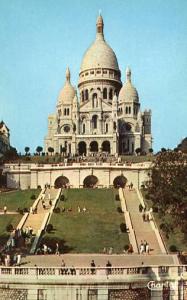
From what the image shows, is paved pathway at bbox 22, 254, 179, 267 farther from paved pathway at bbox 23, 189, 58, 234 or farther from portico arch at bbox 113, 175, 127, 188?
portico arch at bbox 113, 175, 127, 188

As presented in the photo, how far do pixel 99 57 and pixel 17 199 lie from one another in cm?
6441

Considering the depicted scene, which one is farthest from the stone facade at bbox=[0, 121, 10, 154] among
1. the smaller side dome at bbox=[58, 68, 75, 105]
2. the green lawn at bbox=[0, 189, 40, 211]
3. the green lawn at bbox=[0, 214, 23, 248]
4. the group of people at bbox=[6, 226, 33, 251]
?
the group of people at bbox=[6, 226, 33, 251]

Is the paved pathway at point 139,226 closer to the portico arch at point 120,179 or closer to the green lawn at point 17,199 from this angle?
the green lawn at point 17,199

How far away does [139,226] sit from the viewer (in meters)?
53.4

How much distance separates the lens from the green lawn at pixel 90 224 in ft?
152

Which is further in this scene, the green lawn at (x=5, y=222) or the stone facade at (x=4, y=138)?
the stone facade at (x=4, y=138)

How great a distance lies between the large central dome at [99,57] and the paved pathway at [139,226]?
202ft

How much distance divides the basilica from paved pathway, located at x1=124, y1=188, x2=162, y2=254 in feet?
131

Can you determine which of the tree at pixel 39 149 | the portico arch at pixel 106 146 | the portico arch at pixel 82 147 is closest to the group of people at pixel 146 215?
the portico arch at pixel 106 146

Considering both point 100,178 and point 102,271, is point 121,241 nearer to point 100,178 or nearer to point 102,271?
point 102,271

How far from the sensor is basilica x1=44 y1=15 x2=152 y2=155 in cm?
11019

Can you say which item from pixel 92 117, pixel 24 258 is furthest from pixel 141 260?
pixel 92 117

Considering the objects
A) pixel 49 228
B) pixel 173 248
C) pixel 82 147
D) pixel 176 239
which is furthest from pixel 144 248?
pixel 82 147

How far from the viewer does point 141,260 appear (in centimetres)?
3759
